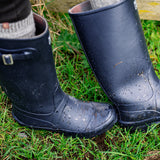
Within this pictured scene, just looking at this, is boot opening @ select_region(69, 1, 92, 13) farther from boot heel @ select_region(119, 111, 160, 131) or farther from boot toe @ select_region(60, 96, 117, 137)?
boot heel @ select_region(119, 111, 160, 131)

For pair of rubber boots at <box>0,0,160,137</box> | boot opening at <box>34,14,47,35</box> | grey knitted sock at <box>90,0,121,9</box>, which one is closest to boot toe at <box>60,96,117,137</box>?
pair of rubber boots at <box>0,0,160,137</box>

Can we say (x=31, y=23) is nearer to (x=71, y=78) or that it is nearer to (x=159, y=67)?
(x=71, y=78)

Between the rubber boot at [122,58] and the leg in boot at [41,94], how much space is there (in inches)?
5.8

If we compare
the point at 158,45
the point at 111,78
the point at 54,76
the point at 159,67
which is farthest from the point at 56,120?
the point at 158,45

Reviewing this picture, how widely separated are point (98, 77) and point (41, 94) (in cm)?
35

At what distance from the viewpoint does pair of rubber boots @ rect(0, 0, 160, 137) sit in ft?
3.58

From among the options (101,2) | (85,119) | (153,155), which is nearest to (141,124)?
(153,155)

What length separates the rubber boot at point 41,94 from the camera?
1.00 meters

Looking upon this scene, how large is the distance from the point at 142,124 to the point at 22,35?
0.83 metres

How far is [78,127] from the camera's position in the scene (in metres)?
1.30

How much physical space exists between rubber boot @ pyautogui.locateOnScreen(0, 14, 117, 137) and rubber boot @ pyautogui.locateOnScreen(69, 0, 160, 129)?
15 centimetres

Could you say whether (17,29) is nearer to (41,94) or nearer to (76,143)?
(41,94)

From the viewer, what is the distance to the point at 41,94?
3.84 ft

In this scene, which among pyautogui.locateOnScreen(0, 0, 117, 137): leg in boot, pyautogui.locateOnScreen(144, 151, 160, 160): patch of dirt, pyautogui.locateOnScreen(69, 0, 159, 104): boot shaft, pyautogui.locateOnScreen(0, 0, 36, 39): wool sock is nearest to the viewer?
pyautogui.locateOnScreen(0, 0, 36, 39): wool sock
